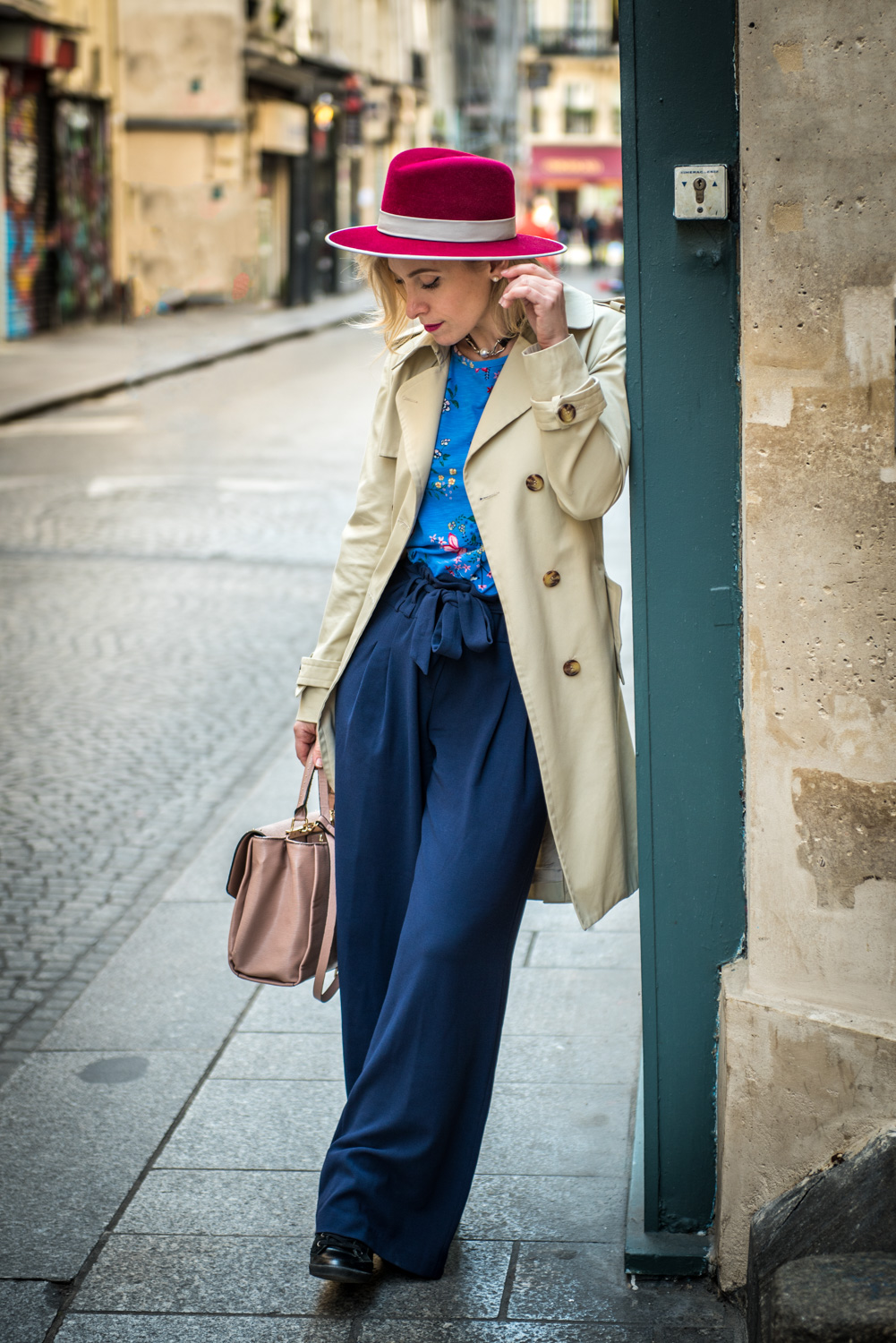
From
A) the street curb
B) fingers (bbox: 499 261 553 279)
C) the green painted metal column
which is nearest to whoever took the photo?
the green painted metal column

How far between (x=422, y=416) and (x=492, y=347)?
16cm

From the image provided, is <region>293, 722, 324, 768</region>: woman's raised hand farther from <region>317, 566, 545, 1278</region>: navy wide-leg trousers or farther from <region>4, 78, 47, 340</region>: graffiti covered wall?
<region>4, 78, 47, 340</region>: graffiti covered wall

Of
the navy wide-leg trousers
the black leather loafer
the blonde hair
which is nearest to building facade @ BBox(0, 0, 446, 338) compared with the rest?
the blonde hair

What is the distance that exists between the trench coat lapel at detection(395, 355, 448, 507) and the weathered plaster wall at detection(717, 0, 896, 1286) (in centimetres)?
54

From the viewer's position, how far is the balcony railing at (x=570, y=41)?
226 ft

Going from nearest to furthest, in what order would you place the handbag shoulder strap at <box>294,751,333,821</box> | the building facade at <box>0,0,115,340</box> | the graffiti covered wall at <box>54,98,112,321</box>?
the handbag shoulder strap at <box>294,751,333,821</box> → the building facade at <box>0,0,115,340</box> → the graffiti covered wall at <box>54,98,112,321</box>

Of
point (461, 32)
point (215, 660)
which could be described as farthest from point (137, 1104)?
point (461, 32)

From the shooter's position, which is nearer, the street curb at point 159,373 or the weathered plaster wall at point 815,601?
the weathered plaster wall at point 815,601

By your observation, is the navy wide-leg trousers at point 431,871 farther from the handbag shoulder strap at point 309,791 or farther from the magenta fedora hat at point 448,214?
the magenta fedora hat at point 448,214

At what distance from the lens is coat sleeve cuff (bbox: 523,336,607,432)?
97.7 inches

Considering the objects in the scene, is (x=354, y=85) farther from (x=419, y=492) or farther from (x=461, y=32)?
(x=419, y=492)

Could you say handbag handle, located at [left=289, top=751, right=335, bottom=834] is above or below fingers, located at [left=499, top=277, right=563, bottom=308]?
below

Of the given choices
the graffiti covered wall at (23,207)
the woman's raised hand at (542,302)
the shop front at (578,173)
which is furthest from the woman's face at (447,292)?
the shop front at (578,173)

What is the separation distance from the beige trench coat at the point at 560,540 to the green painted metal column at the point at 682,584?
0.23 feet
